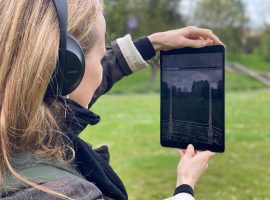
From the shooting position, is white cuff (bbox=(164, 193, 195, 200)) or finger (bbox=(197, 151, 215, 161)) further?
finger (bbox=(197, 151, 215, 161))

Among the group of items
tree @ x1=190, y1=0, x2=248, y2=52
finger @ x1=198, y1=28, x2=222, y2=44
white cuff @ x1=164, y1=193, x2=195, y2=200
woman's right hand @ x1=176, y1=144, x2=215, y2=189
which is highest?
tree @ x1=190, y1=0, x2=248, y2=52

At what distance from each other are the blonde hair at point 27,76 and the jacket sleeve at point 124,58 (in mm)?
779

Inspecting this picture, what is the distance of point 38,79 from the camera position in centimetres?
134

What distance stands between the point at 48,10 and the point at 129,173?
4.71 metres

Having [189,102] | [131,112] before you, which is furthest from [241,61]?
[189,102]

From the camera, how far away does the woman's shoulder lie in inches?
51.3

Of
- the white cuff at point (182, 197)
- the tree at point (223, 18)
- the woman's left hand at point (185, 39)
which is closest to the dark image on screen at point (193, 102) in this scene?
the woman's left hand at point (185, 39)

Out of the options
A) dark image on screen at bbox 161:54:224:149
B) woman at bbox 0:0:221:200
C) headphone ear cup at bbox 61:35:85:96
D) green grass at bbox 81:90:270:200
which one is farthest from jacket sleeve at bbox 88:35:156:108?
green grass at bbox 81:90:270:200

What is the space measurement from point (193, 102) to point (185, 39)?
0.28m

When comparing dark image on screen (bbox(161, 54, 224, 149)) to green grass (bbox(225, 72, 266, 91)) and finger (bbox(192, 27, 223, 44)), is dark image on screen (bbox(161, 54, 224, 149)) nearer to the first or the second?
finger (bbox(192, 27, 223, 44))

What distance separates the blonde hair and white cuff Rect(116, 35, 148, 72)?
793 millimetres

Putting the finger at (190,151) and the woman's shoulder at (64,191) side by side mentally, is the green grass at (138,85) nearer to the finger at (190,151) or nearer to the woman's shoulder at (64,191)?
the finger at (190,151)

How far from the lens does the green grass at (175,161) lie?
5.11 m

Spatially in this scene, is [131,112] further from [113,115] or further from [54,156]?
[54,156]
